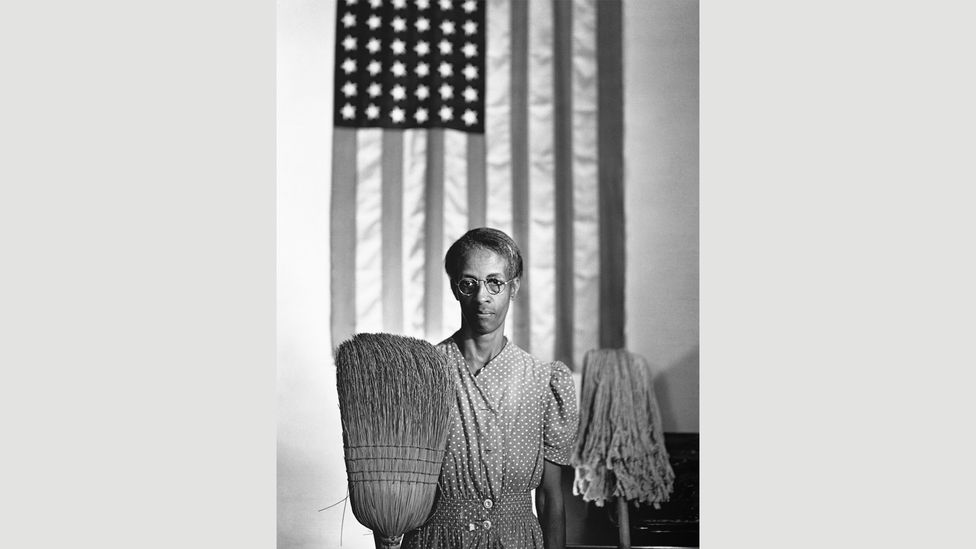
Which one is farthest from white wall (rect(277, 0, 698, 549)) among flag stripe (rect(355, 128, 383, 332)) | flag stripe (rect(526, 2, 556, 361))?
flag stripe (rect(526, 2, 556, 361))

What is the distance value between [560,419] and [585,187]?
77cm

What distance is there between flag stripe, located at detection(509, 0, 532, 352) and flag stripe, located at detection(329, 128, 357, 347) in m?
0.53

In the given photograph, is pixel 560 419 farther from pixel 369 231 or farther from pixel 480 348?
pixel 369 231

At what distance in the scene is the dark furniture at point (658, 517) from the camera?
137 inches

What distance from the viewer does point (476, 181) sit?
11.9ft

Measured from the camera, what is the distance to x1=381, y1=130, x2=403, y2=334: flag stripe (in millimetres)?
3560

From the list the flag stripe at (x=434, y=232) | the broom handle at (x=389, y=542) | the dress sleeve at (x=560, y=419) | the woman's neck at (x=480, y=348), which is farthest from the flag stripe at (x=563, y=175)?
the broom handle at (x=389, y=542)

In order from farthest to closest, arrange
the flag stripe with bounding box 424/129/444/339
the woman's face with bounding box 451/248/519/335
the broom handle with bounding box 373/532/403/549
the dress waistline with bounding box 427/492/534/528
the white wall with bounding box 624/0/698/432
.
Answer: the white wall with bounding box 624/0/698/432
the flag stripe with bounding box 424/129/444/339
the woman's face with bounding box 451/248/519/335
the dress waistline with bounding box 427/492/534/528
the broom handle with bounding box 373/532/403/549

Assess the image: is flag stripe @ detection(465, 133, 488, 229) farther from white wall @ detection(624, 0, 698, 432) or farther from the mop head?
the mop head

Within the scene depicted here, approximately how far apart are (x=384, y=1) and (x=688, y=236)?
1.27 meters

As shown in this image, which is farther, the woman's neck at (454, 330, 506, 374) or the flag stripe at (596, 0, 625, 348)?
the flag stripe at (596, 0, 625, 348)

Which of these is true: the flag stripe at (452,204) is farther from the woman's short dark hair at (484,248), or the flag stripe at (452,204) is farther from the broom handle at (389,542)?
the broom handle at (389,542)

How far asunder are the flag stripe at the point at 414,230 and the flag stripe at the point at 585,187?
0.50 m

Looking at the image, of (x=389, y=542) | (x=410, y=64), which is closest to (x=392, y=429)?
(x=389, y=542)
